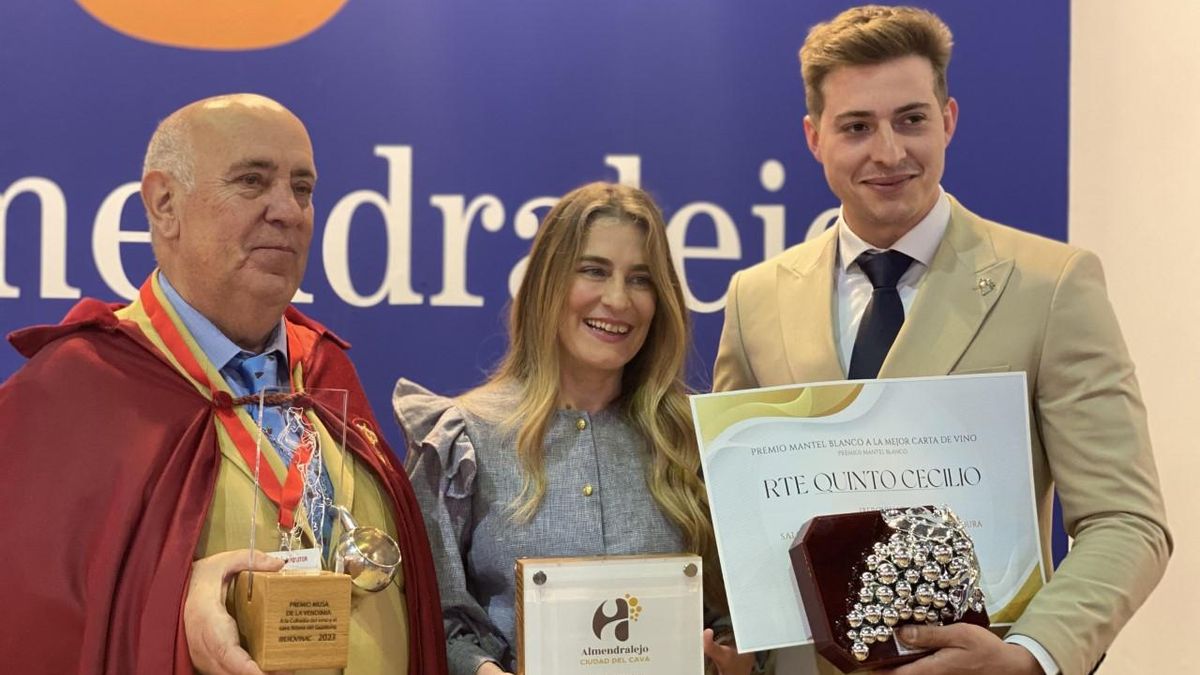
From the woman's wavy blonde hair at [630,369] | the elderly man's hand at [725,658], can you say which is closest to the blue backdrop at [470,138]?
the woman's wavy blonde hair at [630,369]

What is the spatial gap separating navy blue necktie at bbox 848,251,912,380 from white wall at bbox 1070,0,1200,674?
1316 mm

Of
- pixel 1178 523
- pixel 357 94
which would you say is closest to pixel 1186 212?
pixel 1178 523

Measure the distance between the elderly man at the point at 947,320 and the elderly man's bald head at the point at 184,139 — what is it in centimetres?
112

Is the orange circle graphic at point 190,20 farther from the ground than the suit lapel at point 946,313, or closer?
farther from the ground

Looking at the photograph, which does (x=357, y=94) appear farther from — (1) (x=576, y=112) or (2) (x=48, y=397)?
(2) (x=48, y=397)

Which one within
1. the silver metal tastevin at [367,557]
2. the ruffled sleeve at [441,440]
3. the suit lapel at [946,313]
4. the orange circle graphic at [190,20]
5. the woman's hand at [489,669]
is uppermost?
the orange circle graphic at [190,20]

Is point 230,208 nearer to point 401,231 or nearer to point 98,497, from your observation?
point 98,497

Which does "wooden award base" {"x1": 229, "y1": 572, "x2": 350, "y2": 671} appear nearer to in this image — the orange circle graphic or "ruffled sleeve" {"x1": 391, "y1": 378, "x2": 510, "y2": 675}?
"ruffled sleeve" {"x1": 391, "y1": 378, "x2": 510, "y2": 675}

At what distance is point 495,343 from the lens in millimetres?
3795

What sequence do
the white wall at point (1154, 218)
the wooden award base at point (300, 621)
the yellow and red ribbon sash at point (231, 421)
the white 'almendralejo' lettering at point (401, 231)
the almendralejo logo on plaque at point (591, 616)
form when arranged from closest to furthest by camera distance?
the wooden award base at point (300, 621) < the almendralejo logo on plaque at point (591, 616) < the yellow and red ribbon sash at point (231, 421) < the white wall at point (1154, 218) < the white 'almendralejo' lettering at point (401, 231)

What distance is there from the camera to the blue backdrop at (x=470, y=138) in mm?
3658

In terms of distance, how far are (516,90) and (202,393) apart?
1.68 meters

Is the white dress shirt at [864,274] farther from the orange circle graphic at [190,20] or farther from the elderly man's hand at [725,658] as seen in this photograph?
the orange circle graphic at [190,20]

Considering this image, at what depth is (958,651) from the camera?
207 cm
